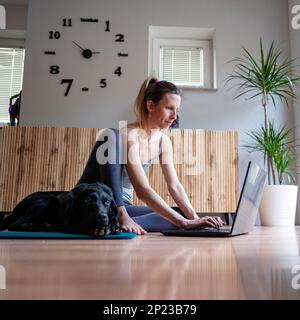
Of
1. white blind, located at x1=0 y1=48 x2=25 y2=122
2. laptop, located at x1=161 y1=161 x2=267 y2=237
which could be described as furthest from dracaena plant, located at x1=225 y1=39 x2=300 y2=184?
white blind, located at x1=0 y1=48 x2=25 y2=122

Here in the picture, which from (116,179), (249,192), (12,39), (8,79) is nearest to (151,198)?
(116,179)

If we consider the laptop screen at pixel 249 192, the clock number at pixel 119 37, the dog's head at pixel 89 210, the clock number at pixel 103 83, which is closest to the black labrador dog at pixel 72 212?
the dog's head at pixel 89 210

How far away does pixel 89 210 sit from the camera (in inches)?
40.6

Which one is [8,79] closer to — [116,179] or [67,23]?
[67,23]

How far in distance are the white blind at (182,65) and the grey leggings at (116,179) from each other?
2.00 meters

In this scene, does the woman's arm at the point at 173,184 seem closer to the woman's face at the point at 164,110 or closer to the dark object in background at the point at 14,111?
the woman's face at the point at 164,110

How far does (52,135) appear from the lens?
2684mm

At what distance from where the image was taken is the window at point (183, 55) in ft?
11.1

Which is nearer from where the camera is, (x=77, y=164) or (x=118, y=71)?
(x=77, y=164)

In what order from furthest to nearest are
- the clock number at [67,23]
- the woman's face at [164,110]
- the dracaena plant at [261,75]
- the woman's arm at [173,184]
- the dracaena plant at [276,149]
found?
the clock number at [67,23] < the dracaena plant at [261,75] < the dracaena plant at [276,149] < the woman's arm at [173,184] < the woman's face at [164,110]

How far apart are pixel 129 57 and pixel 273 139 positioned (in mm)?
1486

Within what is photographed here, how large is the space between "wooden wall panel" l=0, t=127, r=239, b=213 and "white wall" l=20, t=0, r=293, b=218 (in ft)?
1.61

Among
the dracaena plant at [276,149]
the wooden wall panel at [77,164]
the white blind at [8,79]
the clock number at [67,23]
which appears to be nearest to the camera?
the wooden wall panel at [77,164]

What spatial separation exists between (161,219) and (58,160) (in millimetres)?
1328
